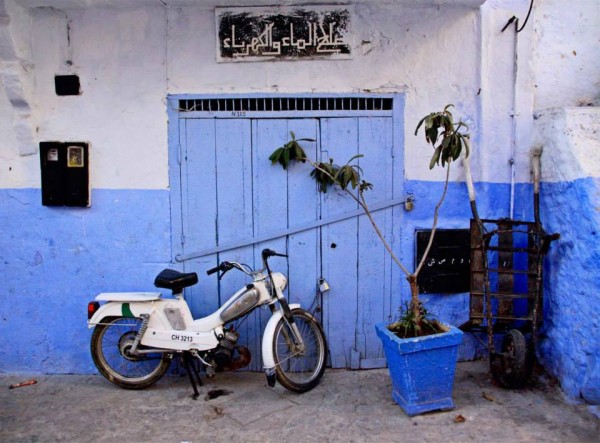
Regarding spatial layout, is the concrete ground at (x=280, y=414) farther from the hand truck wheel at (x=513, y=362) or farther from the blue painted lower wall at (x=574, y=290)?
the blue painted lower wall at (x=574, y=290)

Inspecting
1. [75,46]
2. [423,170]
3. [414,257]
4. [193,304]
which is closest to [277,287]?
[193,304]

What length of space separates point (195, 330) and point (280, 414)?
0.96 meters

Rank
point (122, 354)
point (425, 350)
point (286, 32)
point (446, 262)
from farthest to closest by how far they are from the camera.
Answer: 1. point (446, 262)
2. point (286, 32)
3. point (122, 354)
4. point (425, 350)

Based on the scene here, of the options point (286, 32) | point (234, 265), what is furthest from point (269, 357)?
point (286, 32)

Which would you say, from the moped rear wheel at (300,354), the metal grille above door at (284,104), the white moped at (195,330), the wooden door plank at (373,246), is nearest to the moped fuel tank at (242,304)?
the white moped at (195,330)

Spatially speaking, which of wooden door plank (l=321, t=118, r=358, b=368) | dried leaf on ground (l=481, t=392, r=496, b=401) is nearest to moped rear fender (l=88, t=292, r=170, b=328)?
wooden door plank (l=321, t=118, r=358, b=368)

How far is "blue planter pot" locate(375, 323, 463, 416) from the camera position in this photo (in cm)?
362

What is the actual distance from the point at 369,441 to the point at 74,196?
10.3 ft

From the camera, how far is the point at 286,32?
4.37 metres

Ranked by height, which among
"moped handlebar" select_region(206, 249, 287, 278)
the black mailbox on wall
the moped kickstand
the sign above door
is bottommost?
the moped kickstand

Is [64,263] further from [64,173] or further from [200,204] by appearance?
[200,204]

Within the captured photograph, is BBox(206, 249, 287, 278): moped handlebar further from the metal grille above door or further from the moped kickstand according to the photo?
the metal grille above door

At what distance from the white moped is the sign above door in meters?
Result: 1.75

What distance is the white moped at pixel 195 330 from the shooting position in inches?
161
